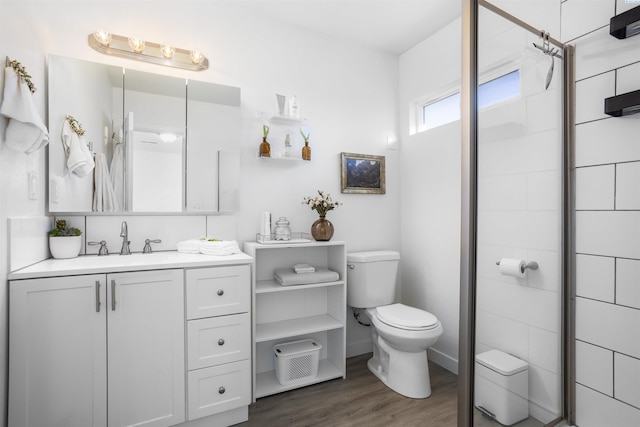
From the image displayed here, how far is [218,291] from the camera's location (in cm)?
172

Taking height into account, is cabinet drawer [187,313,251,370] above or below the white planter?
below

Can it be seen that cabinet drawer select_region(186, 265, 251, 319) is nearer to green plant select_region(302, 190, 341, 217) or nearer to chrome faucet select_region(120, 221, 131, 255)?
chrome faucet select_region(120, 221, 131, 255)

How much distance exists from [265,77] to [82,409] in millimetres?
2234

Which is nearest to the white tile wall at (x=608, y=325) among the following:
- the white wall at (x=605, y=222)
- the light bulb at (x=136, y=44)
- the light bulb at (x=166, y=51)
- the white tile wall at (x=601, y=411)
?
the white wall at (x=605, y=222)

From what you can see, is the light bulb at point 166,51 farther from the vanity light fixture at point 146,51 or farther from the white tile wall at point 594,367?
the white tile wall at point 594,367

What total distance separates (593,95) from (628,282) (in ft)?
2.37

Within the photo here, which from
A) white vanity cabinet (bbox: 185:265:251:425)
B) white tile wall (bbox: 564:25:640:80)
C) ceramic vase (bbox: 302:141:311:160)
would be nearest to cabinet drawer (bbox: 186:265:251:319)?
white vanity cabinet (bbox: 185:265:251:425)

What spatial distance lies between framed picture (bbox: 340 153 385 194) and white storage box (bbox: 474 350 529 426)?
1715mm

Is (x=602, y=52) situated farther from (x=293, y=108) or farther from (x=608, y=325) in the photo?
(x=293, y=108)

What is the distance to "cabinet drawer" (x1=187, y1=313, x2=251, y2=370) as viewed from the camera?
1.66m

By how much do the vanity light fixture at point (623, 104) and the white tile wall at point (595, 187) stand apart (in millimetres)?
196

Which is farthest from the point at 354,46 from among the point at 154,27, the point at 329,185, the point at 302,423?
the point at 302,423

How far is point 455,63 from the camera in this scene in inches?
95.6

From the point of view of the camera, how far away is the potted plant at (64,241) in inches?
67.1
